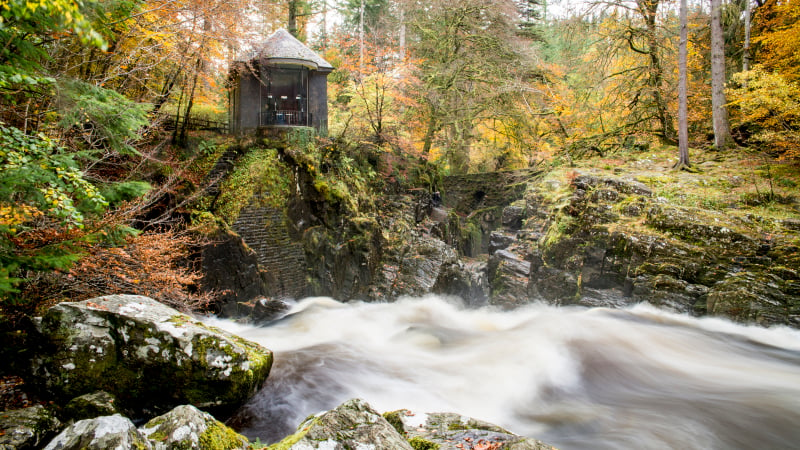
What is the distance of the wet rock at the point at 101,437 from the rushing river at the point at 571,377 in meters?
2.21

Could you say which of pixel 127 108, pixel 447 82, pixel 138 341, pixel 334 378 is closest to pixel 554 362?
pixel 334 378

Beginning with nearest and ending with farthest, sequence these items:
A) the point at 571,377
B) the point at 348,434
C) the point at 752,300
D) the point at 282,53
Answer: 1. the point at 348,434
2. the point at 571,377
3. the point at 752,300
4. the point at 282,53

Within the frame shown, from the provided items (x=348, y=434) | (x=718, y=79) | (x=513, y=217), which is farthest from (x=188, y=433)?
(x=718, y=79)

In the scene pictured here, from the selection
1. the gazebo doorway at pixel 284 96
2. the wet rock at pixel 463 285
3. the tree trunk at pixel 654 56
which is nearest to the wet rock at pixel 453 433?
the wet rock at pixel 463 285

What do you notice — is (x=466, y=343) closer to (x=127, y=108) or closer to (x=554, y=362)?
(x=554, y=362)

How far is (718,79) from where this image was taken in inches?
430

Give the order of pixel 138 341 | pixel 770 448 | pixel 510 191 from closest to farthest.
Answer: pixel 770 448
pixel 138 341
pixel 510 191

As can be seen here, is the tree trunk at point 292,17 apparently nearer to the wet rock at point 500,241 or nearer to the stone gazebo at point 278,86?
the stone gazebo at point 278,86

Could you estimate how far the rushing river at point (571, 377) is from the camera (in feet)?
15.5

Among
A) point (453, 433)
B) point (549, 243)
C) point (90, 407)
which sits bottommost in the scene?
point (453, 433)

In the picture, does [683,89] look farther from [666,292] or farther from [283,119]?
[283,119]

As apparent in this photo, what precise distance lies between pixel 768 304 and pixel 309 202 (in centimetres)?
1143

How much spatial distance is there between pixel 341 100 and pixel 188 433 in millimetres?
19279

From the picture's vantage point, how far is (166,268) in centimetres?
725
